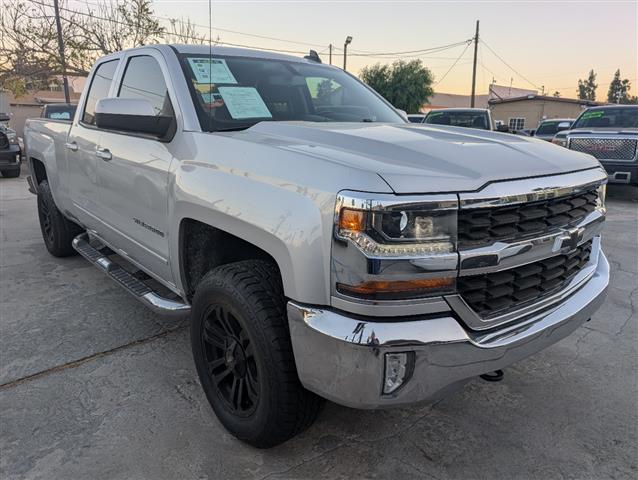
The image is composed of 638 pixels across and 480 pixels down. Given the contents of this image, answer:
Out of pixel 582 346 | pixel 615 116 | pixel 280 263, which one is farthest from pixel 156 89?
pixel 615 116

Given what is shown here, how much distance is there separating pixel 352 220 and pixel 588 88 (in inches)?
4958

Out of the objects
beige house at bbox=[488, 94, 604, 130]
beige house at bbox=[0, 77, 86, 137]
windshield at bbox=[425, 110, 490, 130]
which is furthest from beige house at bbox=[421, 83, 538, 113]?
windshield at bbox=[425, 110, 490, 130]

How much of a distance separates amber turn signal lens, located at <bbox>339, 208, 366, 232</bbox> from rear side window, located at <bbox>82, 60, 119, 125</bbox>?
280 cm

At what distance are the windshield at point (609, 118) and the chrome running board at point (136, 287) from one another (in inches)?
421

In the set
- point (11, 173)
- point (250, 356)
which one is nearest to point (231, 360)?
point (250, 356)

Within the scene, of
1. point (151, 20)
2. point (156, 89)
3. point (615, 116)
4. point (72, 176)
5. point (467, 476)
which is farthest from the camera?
point (151, 20)

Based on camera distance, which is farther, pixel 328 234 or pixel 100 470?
pixel 100 470

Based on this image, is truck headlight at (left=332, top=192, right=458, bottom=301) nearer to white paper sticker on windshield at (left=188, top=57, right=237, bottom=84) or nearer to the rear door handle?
white paper sticker on windshield at (left=188, top=57, right=237, bottom=84)

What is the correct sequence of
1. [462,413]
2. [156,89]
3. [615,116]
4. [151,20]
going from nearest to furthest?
[462,413], [156,89], [615,116], [151,20]

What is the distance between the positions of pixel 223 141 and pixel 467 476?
6.17 feet

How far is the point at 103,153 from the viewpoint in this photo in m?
3.37

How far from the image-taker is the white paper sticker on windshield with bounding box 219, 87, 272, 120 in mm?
2686

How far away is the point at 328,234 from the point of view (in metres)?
1.69

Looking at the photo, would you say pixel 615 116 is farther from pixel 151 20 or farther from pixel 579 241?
pixel 151 20
